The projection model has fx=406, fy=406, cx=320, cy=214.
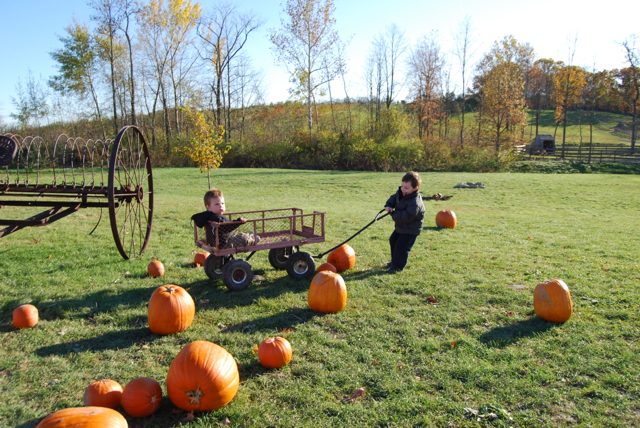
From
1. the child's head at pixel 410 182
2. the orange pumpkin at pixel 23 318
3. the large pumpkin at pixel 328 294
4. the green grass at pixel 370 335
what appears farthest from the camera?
the child's head at pixel 410 182

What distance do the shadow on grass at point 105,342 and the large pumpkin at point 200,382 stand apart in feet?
4.76

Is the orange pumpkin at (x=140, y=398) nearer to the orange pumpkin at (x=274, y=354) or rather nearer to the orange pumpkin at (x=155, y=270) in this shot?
the orange pumpkin at (x=274, y=354)

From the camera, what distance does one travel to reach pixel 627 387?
12.1 feet

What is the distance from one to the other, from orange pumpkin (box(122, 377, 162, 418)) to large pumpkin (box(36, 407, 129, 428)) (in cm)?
30

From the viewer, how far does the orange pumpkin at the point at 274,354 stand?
3951mm

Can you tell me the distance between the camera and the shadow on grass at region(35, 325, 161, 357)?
14.4 ft

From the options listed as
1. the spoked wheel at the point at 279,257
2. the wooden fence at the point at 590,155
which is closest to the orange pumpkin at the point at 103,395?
the spoked wheel at the point at 279,257

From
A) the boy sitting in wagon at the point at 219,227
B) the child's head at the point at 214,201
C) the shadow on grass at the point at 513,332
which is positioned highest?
the child's head at the point at 214,201

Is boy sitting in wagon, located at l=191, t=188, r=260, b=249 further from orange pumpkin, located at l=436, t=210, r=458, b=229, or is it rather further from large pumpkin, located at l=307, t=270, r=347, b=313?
orange pumpkin, located at l=436, t=210, r=458, b=229

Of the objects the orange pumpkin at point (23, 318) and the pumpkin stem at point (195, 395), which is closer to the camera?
the pumpkin stem at point (195, 395)

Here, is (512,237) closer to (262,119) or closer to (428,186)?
(428,186)

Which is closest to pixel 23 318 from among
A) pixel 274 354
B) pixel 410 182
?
pixel 274 354

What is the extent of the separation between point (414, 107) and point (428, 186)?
23431 mm

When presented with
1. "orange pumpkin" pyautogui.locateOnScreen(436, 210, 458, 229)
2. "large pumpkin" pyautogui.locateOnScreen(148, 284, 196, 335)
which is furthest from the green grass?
"orange pumpkin" pyautogui.locateOnScreen(436, 210, 458, 229)
